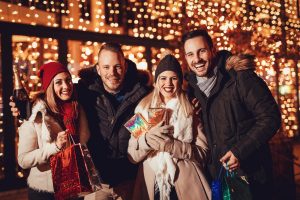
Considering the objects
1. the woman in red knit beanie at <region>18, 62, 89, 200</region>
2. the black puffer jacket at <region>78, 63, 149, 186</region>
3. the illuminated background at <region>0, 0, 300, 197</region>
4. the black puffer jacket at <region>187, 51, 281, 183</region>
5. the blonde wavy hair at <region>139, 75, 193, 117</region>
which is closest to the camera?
the black puffer jacket at <region>187, 51, 281, 183</region>

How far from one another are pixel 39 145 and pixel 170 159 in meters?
→ 1.33

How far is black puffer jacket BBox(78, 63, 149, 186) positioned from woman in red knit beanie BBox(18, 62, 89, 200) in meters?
0.17

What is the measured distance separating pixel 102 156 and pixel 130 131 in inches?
20.9

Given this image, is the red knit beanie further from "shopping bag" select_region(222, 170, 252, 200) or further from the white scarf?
"shopping bag" select_region(222, 170, 252, 200)

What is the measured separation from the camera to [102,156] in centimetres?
362

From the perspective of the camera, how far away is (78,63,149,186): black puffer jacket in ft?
11.7

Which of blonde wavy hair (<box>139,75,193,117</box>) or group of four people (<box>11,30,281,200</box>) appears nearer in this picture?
group of four people (<box>11,30,281,200</box>)

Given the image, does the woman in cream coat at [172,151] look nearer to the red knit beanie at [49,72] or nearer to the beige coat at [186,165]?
the beige coat at [186,165]

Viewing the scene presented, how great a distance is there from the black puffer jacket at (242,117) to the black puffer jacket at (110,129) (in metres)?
0.82

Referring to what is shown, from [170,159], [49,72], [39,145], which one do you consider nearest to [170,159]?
[170,159]

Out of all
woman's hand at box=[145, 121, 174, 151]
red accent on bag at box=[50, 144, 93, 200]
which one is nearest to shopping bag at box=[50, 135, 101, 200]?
red accent on bag at box=[50, 144, 93, 200]

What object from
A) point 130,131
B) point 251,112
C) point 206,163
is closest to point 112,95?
point 130,131

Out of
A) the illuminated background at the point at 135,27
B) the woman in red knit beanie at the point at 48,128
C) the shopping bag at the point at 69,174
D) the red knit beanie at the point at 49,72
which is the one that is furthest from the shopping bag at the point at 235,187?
the illuminated background at the point at 135,27

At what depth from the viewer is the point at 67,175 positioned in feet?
10.3
